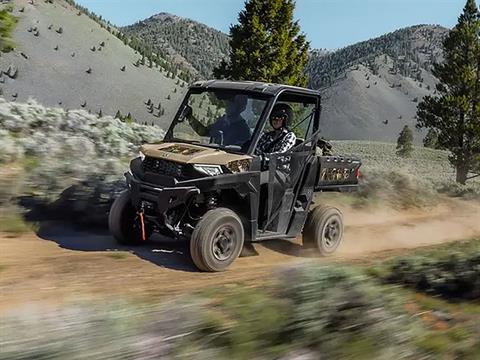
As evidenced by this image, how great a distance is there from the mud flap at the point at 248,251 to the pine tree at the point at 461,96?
1042 inches

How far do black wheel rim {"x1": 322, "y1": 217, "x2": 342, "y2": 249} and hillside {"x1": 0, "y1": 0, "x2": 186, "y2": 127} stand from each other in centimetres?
4436

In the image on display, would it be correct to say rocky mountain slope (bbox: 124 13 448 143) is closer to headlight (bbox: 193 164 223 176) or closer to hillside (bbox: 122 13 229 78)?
hillside (bbox: 122 13 229 78)

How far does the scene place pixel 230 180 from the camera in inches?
311

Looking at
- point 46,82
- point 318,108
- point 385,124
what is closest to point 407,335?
point 318,108

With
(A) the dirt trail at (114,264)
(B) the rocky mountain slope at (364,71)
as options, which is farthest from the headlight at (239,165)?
(B) the rocky mountain slope at (364,71)

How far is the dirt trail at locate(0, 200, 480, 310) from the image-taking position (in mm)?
6523

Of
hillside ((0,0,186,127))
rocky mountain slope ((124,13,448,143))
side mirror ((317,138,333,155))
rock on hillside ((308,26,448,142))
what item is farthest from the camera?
rocky mountain slope ((124,13,448,143))

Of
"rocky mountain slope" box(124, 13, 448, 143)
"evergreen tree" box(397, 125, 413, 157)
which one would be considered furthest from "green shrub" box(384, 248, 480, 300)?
"rocky mountain slope" box(124, 13, 448, 143)

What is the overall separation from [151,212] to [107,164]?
359 centimetres

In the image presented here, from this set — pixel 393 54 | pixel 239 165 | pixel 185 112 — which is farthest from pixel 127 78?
pixel 393 54

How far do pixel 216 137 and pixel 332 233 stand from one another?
2509 millimetres

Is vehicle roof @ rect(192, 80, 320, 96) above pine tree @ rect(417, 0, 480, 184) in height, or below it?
below

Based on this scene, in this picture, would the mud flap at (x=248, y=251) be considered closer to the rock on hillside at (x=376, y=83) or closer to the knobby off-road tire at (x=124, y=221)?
the knobby off-road tire at (x=124, y=221)

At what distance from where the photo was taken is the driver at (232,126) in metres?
8.59
